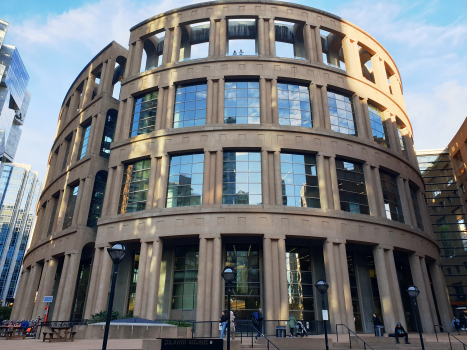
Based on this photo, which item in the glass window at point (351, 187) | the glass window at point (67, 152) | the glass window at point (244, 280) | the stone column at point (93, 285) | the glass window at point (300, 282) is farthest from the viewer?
the glass window at point (67, 152)

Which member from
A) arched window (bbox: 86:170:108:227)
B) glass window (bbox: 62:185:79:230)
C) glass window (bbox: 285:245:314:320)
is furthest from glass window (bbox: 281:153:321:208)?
glass window (bbox: 62:185:79:230)

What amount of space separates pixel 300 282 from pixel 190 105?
16.3 m

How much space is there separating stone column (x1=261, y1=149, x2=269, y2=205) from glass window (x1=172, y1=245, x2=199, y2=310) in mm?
6429

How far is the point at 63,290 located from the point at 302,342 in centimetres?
2116

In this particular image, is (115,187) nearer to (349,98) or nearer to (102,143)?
(102,143)

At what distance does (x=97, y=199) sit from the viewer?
3372 cm

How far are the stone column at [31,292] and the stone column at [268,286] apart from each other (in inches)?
970

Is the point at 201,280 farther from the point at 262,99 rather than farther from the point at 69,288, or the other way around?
the point at 262,99

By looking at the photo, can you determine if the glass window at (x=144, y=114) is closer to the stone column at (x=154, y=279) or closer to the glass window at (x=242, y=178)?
the glass window at (x=242, y=178)

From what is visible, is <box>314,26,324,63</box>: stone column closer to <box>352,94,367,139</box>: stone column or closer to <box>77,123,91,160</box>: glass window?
<box>352,94,367,139</box>: stone column

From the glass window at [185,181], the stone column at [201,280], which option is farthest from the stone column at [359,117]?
the stone column at [201,280]

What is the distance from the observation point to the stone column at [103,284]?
25.3 metres

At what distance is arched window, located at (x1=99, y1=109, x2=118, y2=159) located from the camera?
35.7m

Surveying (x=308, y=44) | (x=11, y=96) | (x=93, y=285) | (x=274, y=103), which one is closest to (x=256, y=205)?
(x=274, y=103)
